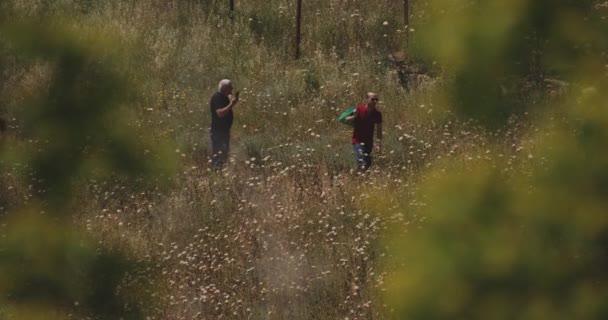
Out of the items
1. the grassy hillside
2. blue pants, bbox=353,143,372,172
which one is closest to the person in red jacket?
blue pants, bbox=353,143,372,172

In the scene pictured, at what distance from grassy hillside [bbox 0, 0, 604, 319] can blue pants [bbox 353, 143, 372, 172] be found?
20 centimetres

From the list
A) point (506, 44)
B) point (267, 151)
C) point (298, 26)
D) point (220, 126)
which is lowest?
point (267, 151)

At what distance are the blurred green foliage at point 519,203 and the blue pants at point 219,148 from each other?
30.2 feet

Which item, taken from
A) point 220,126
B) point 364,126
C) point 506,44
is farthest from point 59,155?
point 220,126

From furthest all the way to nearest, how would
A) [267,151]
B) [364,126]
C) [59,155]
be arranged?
[267,151] < [364,126] < [59,155]

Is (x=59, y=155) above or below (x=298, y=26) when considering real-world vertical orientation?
above

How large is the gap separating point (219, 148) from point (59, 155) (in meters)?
8.01

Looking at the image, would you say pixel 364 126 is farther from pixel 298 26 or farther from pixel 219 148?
pixel 298 26

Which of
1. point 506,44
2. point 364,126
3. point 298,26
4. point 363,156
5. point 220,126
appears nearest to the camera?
point 506,44

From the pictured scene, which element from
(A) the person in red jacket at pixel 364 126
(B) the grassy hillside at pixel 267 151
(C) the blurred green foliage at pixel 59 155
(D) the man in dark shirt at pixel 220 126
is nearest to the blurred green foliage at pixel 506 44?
(B) the grassy hillside at pixel 267 151

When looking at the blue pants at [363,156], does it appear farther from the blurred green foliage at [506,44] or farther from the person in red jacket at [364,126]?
the blurred green foliage at [506,44]

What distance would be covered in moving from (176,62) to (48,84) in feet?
41.0

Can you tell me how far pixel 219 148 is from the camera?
12.8 meters

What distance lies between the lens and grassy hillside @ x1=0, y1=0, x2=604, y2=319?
5266 mm
